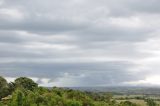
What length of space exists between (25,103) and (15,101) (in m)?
5.36

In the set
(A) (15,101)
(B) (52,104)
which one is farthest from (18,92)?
(B) (52,104)

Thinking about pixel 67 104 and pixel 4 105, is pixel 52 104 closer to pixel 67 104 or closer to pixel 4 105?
pixel 67 104

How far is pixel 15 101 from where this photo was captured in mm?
187500

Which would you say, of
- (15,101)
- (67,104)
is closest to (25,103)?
(15,101)

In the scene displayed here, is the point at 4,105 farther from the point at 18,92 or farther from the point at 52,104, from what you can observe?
the point at 52,104

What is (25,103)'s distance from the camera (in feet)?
625

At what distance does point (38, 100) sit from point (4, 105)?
16.4 metres

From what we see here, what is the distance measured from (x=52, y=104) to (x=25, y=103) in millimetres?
13659

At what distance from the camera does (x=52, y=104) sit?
196750 mm

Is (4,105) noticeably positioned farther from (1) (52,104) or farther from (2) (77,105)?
(2) (77,105)

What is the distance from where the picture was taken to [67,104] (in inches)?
7712

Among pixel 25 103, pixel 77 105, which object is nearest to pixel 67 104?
pixel 77 105

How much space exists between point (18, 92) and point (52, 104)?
1763 centimetres

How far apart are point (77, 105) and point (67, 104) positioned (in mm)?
4803
